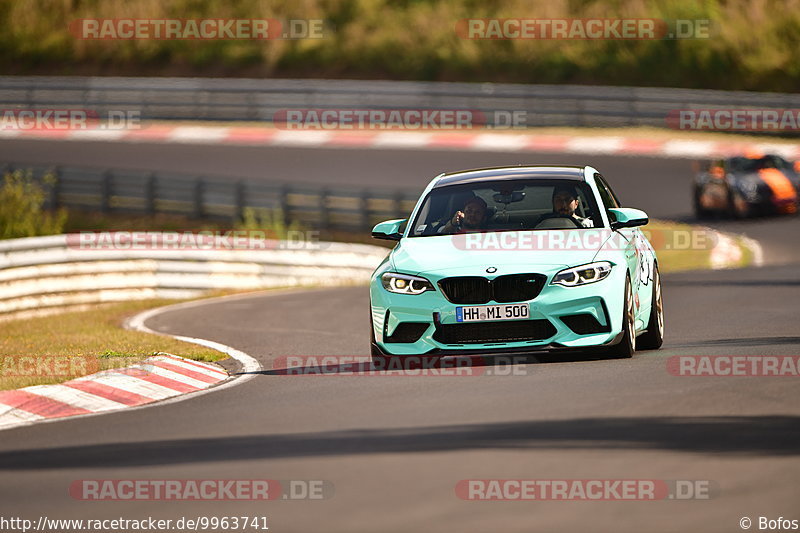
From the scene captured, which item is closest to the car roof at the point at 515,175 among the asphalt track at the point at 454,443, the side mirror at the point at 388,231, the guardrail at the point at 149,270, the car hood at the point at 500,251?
the side mirror at the point at 388,231

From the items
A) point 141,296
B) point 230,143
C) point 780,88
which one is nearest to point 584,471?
point 141,296

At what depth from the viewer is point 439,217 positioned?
12008 mm

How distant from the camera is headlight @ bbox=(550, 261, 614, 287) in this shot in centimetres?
1060

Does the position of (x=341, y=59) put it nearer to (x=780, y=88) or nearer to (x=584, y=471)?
(x=780, y=88)

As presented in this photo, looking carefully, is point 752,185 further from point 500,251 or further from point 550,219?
point 500,251

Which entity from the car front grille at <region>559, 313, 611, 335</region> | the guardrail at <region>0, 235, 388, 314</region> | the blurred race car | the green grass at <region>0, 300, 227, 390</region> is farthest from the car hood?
the blurred race car

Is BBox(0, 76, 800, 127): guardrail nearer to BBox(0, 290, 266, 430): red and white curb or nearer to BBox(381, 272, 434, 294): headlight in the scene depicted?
BBox(0, 290, 266, 430): red and white curb

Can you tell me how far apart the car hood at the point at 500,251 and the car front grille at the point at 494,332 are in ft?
1.24

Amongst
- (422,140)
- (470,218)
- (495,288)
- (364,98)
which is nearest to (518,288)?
(495,288)

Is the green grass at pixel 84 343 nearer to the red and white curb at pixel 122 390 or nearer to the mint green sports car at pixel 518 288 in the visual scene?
the red and white curb at pixel 122 390

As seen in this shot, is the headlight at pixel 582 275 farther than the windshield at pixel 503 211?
No

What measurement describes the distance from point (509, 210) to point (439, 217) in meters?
0.70

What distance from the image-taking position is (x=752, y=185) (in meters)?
27.7

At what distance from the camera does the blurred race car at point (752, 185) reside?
90.2 feet
